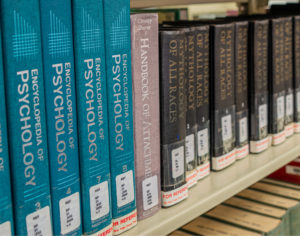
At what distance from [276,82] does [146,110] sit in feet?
1.51

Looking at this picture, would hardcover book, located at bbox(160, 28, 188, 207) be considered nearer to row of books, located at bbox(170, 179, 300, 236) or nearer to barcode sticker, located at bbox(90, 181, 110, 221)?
barcode sticker, located at bbox(90, 181, 110, 221)

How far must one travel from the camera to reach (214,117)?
86 centimetres

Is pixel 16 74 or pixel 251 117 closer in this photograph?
pixel 16 74

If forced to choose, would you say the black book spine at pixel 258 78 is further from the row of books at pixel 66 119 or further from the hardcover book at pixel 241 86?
the row of books at pixel 66 119

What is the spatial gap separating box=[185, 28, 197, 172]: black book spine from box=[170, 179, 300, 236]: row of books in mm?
270

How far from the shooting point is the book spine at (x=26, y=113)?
0.48 meters

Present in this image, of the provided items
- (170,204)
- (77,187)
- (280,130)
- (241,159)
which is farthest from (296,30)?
(77,187)

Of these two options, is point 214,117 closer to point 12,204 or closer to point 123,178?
point 123,178

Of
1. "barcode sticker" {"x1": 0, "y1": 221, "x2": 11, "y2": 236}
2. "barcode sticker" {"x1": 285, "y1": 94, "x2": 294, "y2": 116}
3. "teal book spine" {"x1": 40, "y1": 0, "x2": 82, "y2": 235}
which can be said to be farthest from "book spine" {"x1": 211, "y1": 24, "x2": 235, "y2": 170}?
"barcode sticker" {"x1": 0, "y1": 221, "x2": 11, "y2": 236}

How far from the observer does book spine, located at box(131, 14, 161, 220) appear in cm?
64

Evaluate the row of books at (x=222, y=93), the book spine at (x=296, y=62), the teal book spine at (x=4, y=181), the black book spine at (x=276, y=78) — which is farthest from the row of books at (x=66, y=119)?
the book spine at (x=296, y=62)

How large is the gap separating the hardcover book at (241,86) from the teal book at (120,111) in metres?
0.35

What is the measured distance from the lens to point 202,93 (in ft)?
2.70

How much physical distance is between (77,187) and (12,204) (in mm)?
96
